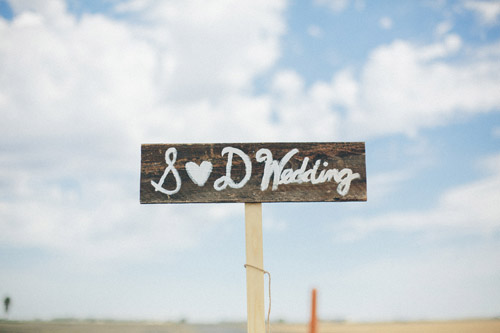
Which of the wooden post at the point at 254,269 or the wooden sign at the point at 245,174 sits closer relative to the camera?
the wooden post at the point at 254,269

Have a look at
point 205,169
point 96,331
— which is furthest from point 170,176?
point 96,331

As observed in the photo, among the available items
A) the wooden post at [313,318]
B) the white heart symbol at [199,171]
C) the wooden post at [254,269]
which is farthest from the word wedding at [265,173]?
the wooden post at [313,318]

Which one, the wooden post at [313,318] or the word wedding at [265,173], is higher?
the word wedding at [265,173]

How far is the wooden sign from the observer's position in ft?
14.9

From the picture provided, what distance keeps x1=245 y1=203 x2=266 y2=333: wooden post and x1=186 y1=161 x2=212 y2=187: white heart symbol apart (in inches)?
21.2

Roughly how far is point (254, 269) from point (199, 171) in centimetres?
119

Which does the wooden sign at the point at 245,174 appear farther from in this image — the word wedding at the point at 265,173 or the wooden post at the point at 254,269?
the wooden post at the point at 254,269

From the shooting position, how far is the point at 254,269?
4.46 metres

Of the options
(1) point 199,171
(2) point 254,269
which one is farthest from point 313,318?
(1) point 199,171

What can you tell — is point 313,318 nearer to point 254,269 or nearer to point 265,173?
point 254,269

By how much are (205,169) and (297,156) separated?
3.30 feet

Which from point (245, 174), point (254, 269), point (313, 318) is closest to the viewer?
point (313, 318)

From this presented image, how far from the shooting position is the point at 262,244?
4.52 m

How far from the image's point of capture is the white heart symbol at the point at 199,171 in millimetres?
4559
